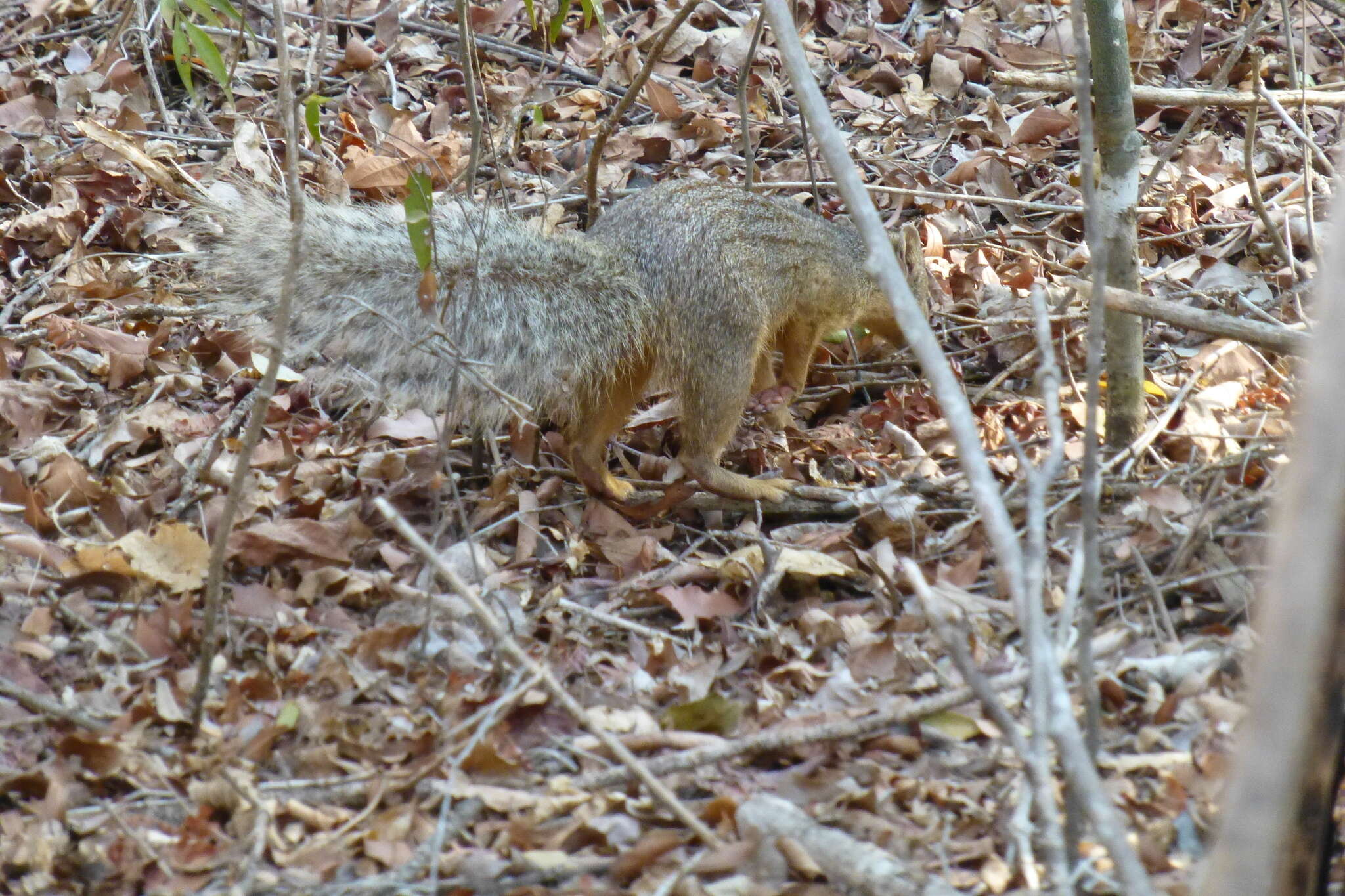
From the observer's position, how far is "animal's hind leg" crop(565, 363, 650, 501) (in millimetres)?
3979

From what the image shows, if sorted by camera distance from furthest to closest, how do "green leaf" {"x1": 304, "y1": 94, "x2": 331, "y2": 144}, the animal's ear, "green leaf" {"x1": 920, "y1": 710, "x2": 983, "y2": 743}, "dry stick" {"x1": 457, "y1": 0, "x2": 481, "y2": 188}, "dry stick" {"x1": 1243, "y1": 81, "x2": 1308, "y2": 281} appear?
the animal's ear, "dry stick" {"x1": 1243, "y1": 81, "x2": 1308, "y2": 281}, "dry stick" {"x1": 457, "y1": 0, "x2": 481, "y2": 188}, "green leaf" {"x1": 304, "y1": 94, "x2": 331, "y2": 144}, "green leaf" {"x1": 920, "y1": 710, "x2": 983, "y2": 743}

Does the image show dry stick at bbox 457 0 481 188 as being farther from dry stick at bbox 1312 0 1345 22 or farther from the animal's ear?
dry stick at bbox 1312 0 1345 22

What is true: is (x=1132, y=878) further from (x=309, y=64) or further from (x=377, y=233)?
(x=309, y=64)

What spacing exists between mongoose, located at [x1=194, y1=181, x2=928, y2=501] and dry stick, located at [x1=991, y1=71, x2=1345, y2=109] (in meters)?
A: 0.90

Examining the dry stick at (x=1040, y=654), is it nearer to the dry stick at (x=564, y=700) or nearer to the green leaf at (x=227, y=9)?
the dry stick at (x=564, y=700)

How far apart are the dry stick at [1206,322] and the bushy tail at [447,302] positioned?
56.1 inches

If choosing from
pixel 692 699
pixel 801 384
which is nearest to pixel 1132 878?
pixel 692 699

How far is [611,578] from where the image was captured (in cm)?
357

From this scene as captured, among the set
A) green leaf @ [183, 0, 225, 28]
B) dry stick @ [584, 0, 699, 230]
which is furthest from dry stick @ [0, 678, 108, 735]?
dry stick @ [584, 0, 699, 230]

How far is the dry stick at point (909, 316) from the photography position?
199 cm

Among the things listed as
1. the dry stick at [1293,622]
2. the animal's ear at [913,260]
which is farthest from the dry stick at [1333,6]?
the dry stick at [1293,622]

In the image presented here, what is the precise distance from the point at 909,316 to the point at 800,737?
0.86 meters

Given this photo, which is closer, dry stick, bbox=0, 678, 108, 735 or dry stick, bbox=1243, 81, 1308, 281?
dry stick, bbox=0, 678, 108, 735

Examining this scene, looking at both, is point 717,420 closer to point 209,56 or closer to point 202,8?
point 209,56
